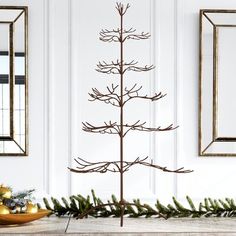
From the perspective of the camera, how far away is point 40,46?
159 inches

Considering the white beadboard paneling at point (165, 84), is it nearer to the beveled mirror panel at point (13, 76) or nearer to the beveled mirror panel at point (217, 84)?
the beveled mirror panel at point (217, 84)

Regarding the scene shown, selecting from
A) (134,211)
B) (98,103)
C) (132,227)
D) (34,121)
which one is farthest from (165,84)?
(132,227)

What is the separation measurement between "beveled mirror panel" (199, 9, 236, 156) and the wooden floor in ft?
3.86

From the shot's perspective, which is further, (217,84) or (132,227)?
(217,84)

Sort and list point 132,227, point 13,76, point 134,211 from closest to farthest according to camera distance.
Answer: point 132,227 < point 134,211 < point 13,76

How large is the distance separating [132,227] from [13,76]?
1.62 metres

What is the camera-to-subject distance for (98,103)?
404 cm

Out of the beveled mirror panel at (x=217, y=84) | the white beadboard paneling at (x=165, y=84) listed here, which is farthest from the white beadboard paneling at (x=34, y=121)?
the beveled mirror panel at (x=217, y=84)

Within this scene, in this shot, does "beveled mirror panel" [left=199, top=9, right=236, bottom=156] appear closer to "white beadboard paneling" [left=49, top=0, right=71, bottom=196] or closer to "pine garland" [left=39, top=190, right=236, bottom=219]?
"white beadboard paneling" [left=49, top=0, right=71, bottom=196]

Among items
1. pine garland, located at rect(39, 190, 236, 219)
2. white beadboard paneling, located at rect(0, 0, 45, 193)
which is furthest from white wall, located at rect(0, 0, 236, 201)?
pine garland, located at rect(39, 190, 236, 219)

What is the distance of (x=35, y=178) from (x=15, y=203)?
4.24 feet

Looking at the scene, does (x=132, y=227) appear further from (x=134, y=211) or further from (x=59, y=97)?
(x=59, y=97)

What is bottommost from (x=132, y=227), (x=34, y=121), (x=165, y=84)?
(x=132, y=227)

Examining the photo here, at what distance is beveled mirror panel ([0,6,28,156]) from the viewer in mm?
3982
